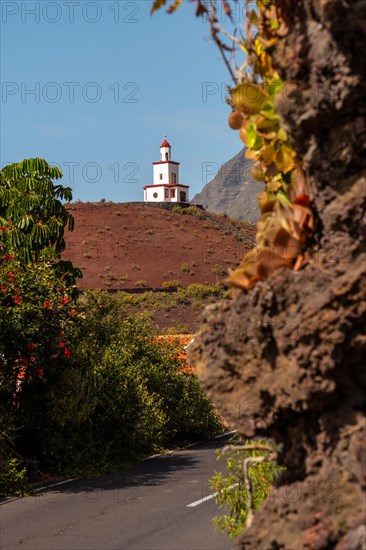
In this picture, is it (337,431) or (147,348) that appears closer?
(337,431)

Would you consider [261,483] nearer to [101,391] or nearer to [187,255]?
[101,391]

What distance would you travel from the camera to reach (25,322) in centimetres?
1434

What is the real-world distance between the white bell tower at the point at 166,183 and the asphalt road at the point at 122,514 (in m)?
104

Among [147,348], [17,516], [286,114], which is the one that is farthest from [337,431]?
[147,348]

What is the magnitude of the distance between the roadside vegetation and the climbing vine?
1090 centimetres

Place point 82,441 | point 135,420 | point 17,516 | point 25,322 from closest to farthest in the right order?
point 17,516 → point 25,322 → point 82,441 → point 135,420

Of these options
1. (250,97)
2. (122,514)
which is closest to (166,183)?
(122,514)

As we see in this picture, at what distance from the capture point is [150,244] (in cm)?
9338

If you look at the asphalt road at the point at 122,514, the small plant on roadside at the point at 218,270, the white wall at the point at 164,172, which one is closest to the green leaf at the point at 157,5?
the asphalt road at the point at 122,514

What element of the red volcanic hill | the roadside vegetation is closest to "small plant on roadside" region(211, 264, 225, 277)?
the red volcanic hill

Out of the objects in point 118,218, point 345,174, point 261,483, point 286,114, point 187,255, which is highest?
point 118,218

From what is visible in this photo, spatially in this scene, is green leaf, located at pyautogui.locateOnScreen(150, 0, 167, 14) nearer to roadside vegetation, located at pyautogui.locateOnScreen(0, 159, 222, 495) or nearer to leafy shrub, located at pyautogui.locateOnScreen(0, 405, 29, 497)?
roadside vegetation, located at pyautogui.locateOnScreen(0, 159, 222, 495)

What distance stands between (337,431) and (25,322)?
12008 mm

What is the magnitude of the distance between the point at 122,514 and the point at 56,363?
409cm
